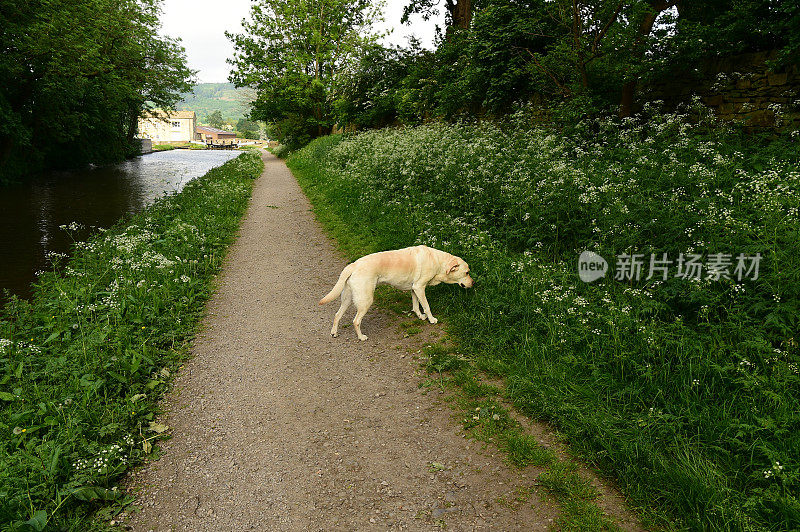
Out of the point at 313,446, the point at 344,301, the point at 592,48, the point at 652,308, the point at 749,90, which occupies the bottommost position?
the point at 313,446

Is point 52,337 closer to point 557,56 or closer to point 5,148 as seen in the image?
point 557,56

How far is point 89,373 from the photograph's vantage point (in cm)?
422

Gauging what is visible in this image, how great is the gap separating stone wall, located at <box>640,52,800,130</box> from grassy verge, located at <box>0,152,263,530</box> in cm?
1060

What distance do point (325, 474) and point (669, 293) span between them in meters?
4.18

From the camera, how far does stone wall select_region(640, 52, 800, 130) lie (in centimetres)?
753

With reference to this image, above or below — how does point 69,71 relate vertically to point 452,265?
above

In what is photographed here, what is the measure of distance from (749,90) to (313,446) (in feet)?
A: 34.1

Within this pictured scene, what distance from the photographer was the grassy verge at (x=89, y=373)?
2998 mm

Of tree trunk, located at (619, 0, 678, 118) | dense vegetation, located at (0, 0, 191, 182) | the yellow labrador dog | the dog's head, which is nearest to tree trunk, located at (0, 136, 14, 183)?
dense vegetation, located at (0, 0, 191, 182)

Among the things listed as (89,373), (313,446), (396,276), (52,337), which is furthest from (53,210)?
(313,446)

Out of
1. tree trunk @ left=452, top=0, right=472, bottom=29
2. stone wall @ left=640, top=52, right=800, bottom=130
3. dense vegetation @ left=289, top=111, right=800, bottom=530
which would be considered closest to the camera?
dense vegetation @ left=289, top=111, right=800, bottom=530

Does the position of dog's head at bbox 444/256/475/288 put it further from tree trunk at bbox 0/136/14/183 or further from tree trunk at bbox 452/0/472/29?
tree trunk at bbox 0/136/14/183

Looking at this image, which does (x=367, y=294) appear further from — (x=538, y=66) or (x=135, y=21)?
(x=135, y=21)

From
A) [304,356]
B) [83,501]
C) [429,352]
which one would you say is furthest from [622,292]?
[83,501]
